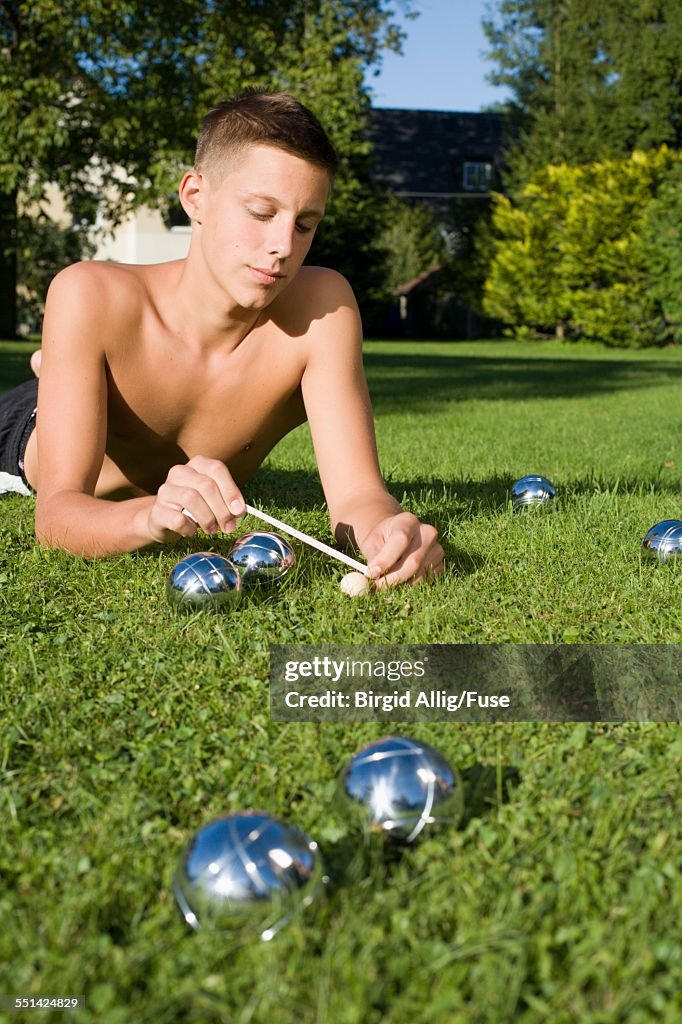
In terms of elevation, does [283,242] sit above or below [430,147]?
below

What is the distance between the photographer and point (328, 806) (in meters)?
1.92

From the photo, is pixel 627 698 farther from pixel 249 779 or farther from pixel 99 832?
pixel 99 832

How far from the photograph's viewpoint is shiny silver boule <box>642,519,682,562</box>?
3721 millimetres

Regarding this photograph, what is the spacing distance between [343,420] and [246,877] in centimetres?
240

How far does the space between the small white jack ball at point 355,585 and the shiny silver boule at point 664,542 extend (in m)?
1.20

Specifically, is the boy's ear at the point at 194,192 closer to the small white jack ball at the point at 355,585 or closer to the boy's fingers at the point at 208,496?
the boy's fingers at the point at 208,496

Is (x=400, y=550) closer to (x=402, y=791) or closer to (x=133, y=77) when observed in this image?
(x=402, y=791)

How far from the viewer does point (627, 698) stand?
250 centimetres

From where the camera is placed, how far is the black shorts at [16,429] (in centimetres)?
502

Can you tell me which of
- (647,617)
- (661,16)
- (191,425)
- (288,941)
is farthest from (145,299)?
(661,16)

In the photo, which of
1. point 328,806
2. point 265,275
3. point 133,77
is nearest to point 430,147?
point 133,77

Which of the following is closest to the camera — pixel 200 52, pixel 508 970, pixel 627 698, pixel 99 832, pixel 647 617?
pixel 508 970

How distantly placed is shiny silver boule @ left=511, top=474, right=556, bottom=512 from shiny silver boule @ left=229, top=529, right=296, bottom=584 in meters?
1.74

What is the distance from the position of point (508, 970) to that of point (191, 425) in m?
2.94
